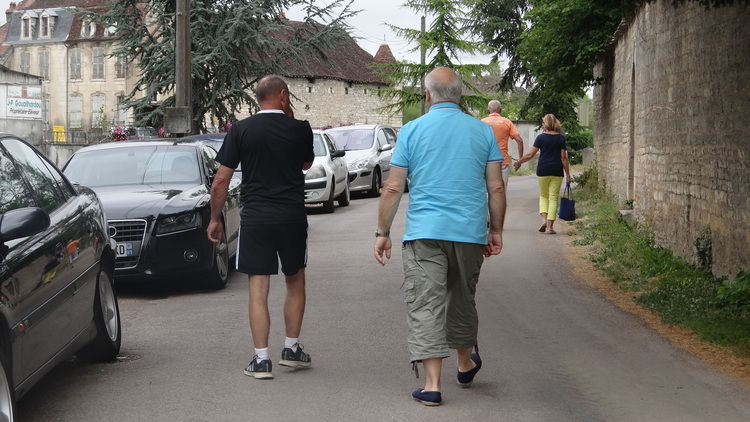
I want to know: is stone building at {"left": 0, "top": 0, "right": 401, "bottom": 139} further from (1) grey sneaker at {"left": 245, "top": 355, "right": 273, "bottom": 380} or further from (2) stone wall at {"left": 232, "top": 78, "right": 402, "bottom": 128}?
(1) grey sneaker at {"left": 245, "top": 355, "right": 273, "bottom": 380}

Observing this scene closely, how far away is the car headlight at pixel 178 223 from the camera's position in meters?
9.75

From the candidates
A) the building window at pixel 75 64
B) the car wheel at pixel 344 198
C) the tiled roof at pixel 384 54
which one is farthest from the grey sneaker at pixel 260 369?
the tiled roof at pixel 384 54

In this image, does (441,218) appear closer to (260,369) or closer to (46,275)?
(260,369)

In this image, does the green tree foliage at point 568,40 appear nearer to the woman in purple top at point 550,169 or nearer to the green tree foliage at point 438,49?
the woman in purple top at point 550,169

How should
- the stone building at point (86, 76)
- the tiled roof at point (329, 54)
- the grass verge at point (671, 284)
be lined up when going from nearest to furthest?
the grass verge at point (671, 284) < the tiled roof at point (329, 54) < the stone building at point (86, 76)

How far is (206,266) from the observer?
992 cm

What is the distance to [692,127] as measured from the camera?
36.1 ft

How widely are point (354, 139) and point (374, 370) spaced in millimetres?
18927

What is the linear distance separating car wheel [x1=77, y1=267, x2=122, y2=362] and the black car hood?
106 inches

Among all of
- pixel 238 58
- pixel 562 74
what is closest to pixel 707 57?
pixel 562 74

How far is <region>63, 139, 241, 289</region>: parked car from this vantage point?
9695 millimetres

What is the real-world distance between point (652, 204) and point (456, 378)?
791 cm

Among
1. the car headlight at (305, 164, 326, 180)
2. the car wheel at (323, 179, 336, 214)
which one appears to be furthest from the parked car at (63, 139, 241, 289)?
the car wheel at (323, 179, 336, 214)

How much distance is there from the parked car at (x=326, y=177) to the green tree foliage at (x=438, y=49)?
819 inches
